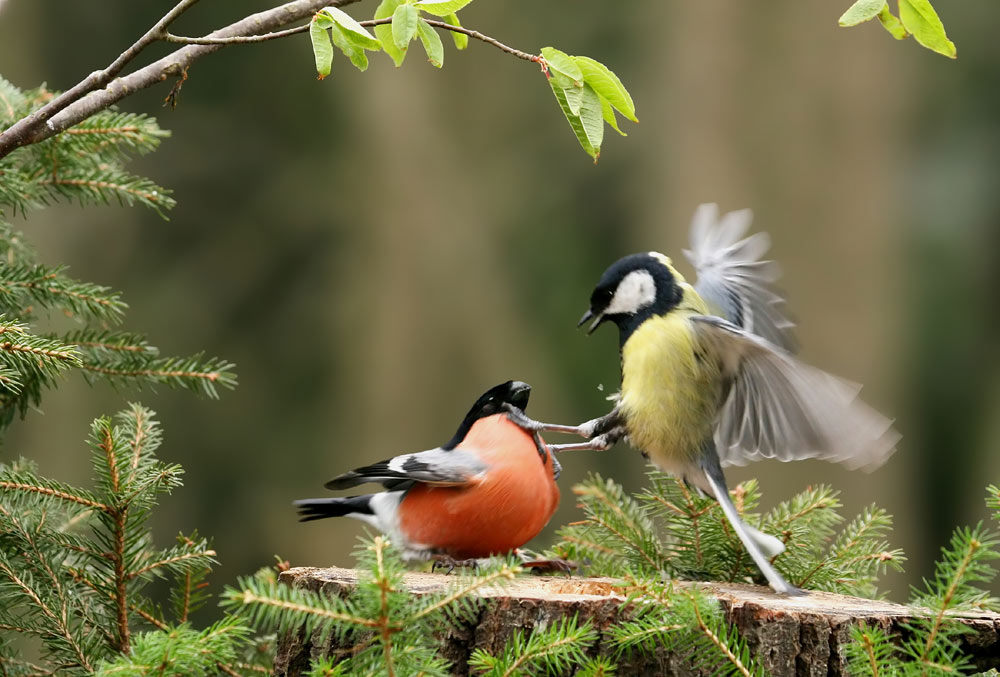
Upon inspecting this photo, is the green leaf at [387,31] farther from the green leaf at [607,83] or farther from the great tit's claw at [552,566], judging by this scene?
the great tit's claw at [552,566]

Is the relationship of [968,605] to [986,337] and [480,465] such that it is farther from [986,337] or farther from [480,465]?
[986,337]

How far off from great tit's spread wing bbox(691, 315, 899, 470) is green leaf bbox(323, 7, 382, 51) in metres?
1.08

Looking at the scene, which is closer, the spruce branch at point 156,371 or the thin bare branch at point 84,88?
the thin bare branch at point 84,88

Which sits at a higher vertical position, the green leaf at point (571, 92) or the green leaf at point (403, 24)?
the green leaf at point (403, 24)

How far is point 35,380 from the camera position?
2246 mm

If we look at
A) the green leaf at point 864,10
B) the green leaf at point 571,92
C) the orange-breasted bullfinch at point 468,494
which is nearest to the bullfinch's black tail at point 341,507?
the orange-breasted bullfinch at point 468,494

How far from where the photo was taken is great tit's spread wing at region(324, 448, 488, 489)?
223 centimetres

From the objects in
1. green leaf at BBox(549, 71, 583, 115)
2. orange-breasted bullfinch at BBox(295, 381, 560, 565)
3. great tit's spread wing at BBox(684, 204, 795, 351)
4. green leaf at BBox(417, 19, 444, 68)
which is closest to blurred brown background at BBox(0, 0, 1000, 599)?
great tit's spread wing at BBox(684, 204, 795, 351)

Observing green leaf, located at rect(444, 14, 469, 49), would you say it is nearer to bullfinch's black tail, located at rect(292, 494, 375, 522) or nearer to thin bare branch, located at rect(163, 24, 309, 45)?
thin bare branch, located at rect(163, 24, 309, 45)

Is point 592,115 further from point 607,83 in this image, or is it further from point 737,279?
point 737,279

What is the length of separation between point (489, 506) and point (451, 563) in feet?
0.49

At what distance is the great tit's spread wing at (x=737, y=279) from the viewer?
2920mm

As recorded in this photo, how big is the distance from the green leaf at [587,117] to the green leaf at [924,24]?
1.72 ft

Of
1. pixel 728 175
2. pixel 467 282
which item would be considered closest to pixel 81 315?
pixel 728 175
